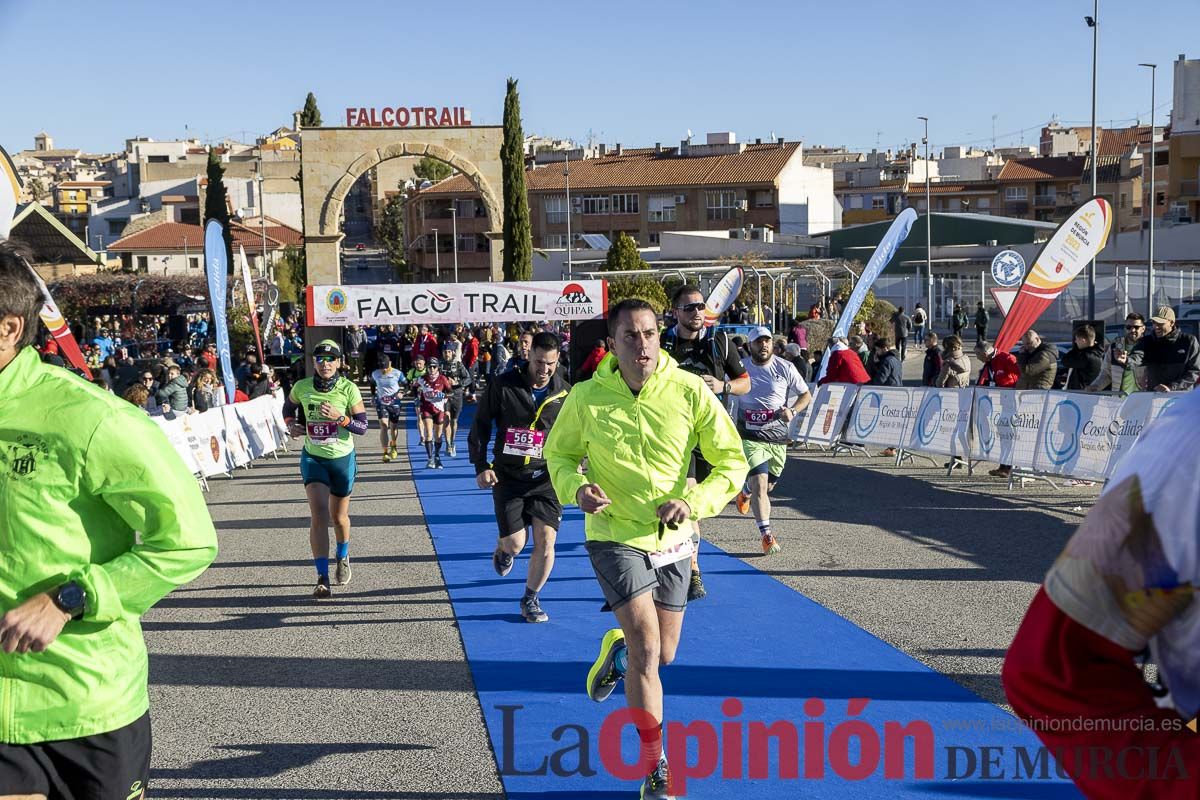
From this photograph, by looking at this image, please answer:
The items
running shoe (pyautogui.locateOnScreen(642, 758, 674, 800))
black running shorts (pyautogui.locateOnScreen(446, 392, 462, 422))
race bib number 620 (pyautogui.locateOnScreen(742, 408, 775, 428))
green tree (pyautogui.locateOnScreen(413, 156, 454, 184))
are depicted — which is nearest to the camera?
running shoe (pyautogui.locateOnScreen(642, 758, 674, 800))

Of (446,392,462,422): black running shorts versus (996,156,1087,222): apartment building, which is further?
(996,156,1087,222): apartment building

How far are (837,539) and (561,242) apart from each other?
78535 millimetres

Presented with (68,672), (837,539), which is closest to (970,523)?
(837,539)

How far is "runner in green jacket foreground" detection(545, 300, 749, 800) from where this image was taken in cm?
516

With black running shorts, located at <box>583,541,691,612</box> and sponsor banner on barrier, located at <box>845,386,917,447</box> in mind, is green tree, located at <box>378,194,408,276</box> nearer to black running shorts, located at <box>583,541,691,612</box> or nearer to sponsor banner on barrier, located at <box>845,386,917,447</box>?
sponsor banner on barrier, located at <box>845,386,917,447</box>

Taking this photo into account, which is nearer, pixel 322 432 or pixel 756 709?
pixel 756 709

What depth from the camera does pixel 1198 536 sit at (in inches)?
67.4

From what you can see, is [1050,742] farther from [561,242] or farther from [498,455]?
[561,242]

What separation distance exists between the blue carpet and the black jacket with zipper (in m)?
1.09

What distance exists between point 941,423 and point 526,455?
30.1ft

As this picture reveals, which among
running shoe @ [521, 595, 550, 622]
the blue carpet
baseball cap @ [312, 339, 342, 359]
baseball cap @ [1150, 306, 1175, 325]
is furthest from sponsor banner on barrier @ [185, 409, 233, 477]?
baseball cap @ [1150, 306, 1175, 325]

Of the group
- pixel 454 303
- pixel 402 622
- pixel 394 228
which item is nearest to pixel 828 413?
pixel 454 303

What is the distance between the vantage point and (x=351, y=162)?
142 ft

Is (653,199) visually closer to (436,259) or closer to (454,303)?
(436,259)
